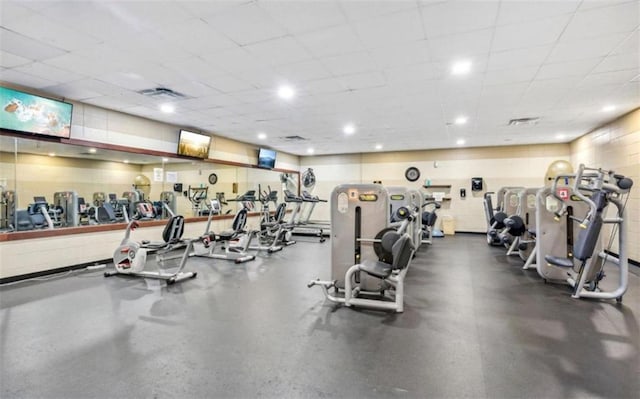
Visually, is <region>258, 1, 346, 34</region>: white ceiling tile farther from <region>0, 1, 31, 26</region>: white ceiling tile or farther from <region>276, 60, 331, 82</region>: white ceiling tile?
<region>0, 1, 31, 26</region>: white ceiling tile

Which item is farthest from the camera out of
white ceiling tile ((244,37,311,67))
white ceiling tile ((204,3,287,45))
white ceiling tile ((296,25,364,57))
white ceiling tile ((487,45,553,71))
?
white ceiling tile ((487,45,553,71))

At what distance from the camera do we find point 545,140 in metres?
8.69

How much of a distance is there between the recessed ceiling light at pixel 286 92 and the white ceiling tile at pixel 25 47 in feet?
8.54

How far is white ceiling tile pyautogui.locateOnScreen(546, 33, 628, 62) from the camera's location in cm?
314

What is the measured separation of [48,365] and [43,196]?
480 cm

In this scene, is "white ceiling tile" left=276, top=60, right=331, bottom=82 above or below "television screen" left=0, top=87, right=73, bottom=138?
above

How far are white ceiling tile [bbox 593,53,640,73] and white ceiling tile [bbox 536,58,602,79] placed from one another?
84 mm

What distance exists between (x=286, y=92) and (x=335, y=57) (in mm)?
1425

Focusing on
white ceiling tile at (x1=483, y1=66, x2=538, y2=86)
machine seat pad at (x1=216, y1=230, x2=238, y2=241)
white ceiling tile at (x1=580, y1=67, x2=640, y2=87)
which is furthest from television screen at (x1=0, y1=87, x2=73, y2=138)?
white ceiling tile at (x1=580, y1=67, x2=640, y2=87)

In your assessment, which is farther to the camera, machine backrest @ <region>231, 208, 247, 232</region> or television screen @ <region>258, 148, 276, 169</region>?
television screen @ <region>258, 148, 276, 169</region>

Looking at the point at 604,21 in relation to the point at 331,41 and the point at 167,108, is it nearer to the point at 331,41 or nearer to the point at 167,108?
the point at 331,41

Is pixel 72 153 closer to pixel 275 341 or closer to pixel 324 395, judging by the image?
pixel 275 341

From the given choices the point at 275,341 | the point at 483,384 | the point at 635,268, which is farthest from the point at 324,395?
the point at 635,268

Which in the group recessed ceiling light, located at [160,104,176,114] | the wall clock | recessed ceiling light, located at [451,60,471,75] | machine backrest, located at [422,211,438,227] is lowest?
machine backrest, located at [422,211,438,227]
